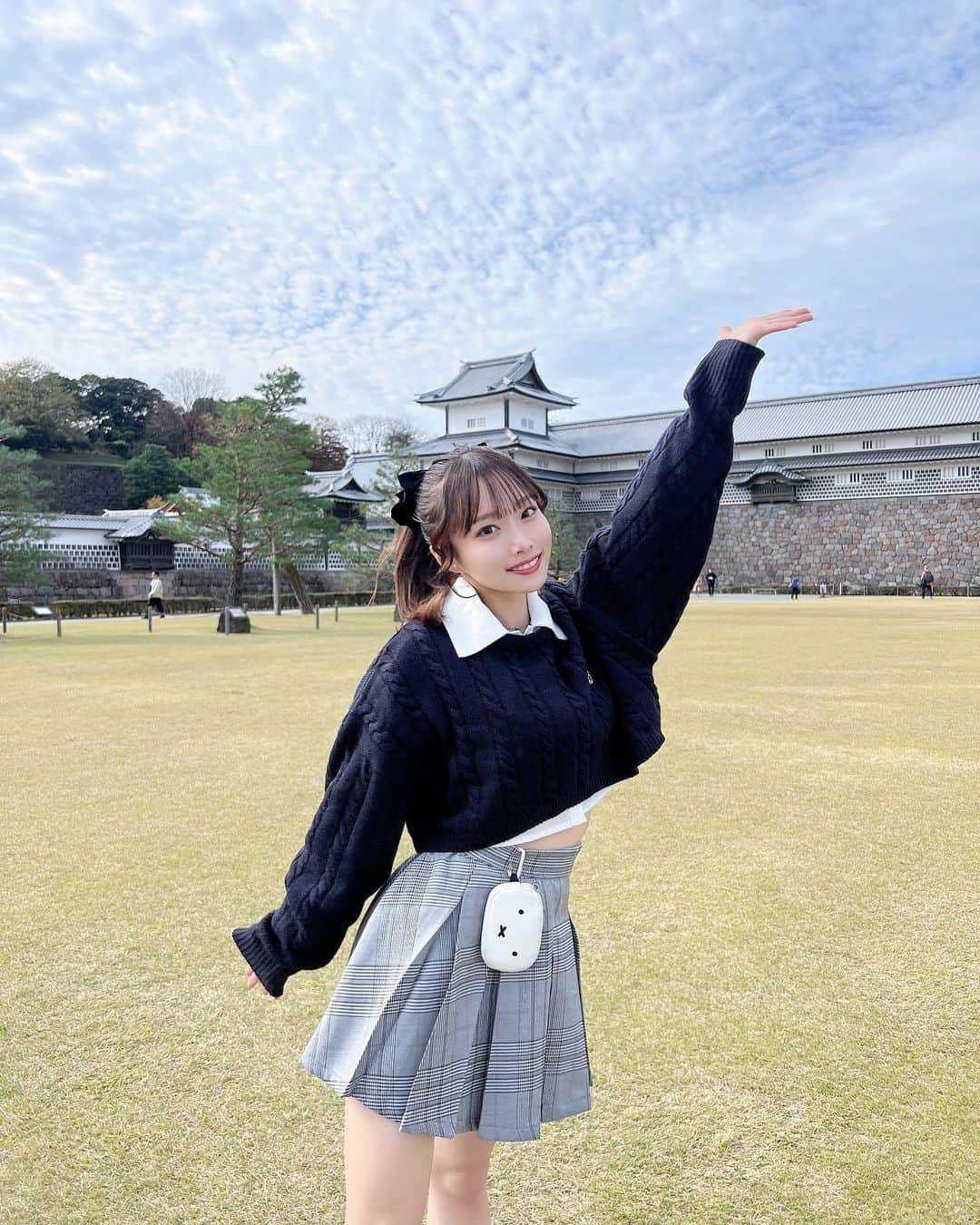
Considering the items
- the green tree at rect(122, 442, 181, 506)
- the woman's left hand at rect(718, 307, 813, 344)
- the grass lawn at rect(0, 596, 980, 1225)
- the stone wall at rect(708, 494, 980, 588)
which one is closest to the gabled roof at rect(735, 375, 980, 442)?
the stone wall at rect(708, 494, 980, 588)

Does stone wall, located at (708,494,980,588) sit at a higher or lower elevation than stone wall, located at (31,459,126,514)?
lower

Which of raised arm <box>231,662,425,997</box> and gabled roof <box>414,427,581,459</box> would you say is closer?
raised arm <box>231,662,425,997</box>

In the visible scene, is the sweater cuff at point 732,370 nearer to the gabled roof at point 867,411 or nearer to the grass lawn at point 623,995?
the grass lawn at point 623,995

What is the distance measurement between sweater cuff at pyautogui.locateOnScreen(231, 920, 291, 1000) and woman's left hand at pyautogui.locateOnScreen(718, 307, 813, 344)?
4.06ft

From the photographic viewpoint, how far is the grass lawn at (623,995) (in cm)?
193

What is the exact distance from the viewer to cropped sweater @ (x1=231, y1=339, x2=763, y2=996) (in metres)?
1.33

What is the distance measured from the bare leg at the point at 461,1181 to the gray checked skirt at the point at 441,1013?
0.09 metres

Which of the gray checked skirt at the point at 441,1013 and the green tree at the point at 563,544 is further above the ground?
the green tree at the point at 563,544

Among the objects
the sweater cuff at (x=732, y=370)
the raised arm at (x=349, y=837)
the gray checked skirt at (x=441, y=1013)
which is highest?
the sweater cuff at (x=732, y=370)

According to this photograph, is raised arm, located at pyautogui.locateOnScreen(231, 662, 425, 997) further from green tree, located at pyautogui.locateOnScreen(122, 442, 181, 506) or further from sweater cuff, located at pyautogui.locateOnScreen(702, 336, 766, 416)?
green tree, located at pyautogui.locateOnScreen(122, 442, 181, 506)

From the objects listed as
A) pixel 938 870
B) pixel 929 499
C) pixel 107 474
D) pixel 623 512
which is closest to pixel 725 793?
pixel 938 870

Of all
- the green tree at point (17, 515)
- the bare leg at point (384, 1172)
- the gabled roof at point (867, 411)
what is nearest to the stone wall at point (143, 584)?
the green tree at point (17, 515)

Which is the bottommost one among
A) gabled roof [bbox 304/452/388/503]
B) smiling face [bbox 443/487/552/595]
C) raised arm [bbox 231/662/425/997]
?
raised arm [bbox 231/662/425/997]

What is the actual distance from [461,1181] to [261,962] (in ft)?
1.58
